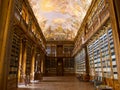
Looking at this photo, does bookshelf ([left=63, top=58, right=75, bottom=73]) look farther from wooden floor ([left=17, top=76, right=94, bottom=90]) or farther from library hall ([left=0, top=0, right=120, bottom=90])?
wooden floor ([left=17, top=76, right=94, bottom=90])

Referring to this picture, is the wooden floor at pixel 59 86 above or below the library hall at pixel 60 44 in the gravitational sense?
below

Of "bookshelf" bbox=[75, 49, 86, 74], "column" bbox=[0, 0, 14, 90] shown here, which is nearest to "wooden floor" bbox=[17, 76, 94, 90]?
"bookshelf" bbox=[75, 49, 86, 74]

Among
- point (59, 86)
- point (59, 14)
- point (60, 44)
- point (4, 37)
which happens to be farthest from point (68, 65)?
point (4, 37)

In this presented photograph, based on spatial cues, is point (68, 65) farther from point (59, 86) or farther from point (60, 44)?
point (59, 86)

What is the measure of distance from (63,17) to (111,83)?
1398cm

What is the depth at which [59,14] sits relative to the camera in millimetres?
18422

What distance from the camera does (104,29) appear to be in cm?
800

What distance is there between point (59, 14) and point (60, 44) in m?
9.30

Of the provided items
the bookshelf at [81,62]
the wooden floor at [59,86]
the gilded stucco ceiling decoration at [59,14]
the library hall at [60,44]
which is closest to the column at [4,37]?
the library hall at [60,44]

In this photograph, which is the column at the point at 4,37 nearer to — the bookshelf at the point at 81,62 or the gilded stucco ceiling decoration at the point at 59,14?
the gilded stucco ceiling decoration at the point at 59,14

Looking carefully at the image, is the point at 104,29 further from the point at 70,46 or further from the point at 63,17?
the point at 70,46

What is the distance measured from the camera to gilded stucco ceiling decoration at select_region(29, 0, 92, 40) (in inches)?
553

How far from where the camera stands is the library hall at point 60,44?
2578mm

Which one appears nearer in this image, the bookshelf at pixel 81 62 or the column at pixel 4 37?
the column at pixel 4 37
